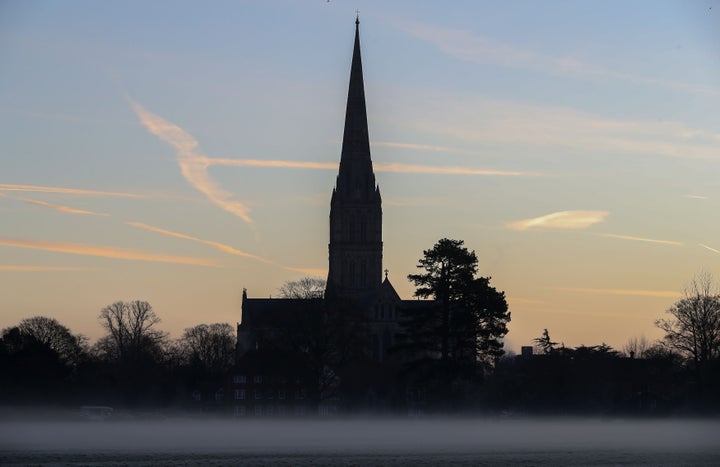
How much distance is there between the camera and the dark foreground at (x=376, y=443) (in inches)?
2621

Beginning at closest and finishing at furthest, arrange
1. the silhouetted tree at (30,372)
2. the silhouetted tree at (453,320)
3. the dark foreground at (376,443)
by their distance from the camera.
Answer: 1. the dark foreground at (376,443)
2. the silhouetted tree at (453,320)
3. the silhouetted tree at (30,372)

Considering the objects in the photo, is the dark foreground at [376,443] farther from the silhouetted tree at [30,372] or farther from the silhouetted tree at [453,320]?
the silhouetted tree at [30,372]

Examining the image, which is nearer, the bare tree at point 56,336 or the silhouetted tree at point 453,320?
the silhouetted tree at point 453,320

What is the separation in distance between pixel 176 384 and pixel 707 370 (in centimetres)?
6764

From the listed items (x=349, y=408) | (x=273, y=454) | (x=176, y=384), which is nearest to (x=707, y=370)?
(x=349, y=408)

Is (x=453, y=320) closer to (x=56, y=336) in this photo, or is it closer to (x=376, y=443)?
(x=376, y=443)

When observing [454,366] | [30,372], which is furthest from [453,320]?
[30,372]

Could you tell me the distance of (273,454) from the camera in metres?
69.5

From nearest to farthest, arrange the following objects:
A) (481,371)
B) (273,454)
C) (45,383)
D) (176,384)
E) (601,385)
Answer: (273,454) → (481,371) → (601,385) → (45,383) → (176,384)

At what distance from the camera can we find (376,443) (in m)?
77.6

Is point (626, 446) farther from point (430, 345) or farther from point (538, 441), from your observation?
point (430, 345)

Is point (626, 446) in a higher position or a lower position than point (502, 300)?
lower

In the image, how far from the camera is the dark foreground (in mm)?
66562

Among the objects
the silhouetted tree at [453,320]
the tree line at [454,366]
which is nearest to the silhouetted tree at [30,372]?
the tree line at [454,366]
